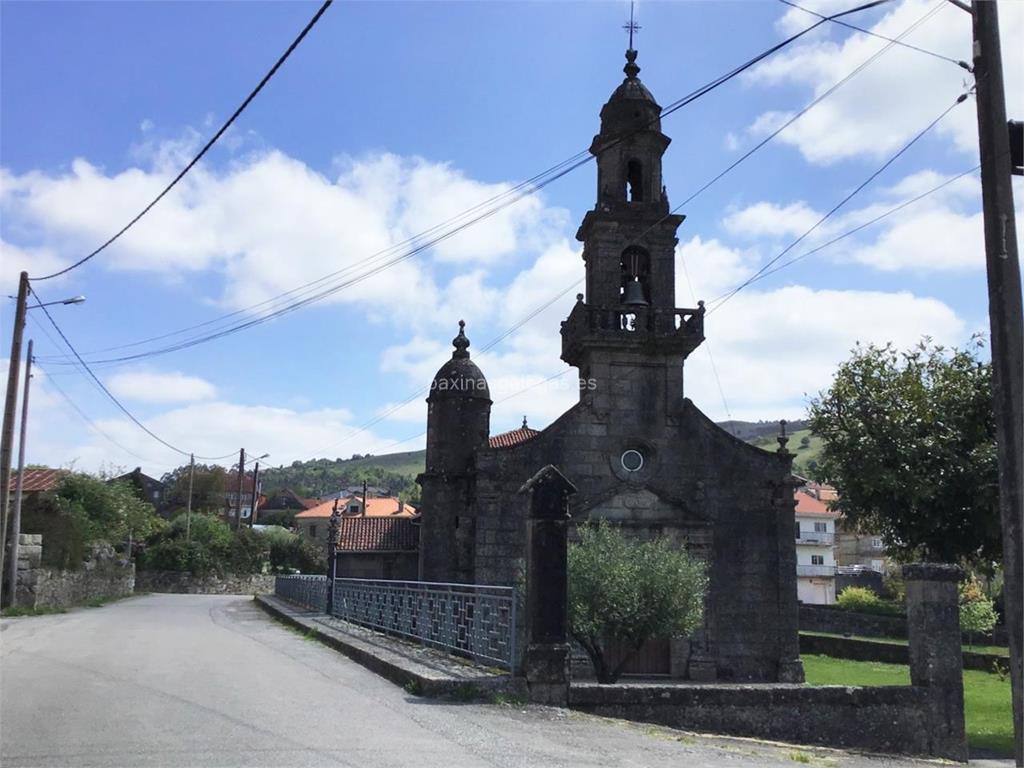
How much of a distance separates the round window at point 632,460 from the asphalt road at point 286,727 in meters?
11.2

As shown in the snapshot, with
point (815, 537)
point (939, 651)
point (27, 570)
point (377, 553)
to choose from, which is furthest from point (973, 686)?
point (815, 537)

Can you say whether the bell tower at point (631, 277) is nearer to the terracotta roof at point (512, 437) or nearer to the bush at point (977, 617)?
the terracotta roof at point (512, 437)

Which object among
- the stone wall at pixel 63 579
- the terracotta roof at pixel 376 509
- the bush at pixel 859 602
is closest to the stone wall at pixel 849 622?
the bush at pixel 859 602

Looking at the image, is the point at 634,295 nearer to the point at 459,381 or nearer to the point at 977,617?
the point at 459,381

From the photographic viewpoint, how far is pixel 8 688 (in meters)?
9.96

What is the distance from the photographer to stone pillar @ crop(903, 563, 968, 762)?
34.8 ft

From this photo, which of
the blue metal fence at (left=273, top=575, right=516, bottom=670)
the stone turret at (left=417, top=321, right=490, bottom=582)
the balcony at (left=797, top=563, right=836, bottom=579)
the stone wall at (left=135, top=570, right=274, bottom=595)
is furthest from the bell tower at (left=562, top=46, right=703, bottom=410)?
the balcony at (left=797, top=563, right=836, bottom=579)

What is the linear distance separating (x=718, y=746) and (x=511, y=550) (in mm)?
13414

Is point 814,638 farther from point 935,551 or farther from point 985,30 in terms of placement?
point 985,30

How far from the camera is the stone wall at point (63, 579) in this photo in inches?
1002

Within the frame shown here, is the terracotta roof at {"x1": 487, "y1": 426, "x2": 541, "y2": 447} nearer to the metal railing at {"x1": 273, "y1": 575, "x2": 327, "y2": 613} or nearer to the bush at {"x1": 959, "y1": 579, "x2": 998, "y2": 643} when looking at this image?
the metal railing at {"x1": 273, "y1": 575, "x2": 327, "y2": 613}

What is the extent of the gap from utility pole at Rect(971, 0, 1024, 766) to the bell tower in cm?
1393

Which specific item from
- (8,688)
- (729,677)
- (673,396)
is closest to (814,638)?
(729,677)

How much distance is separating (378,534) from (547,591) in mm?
25803
